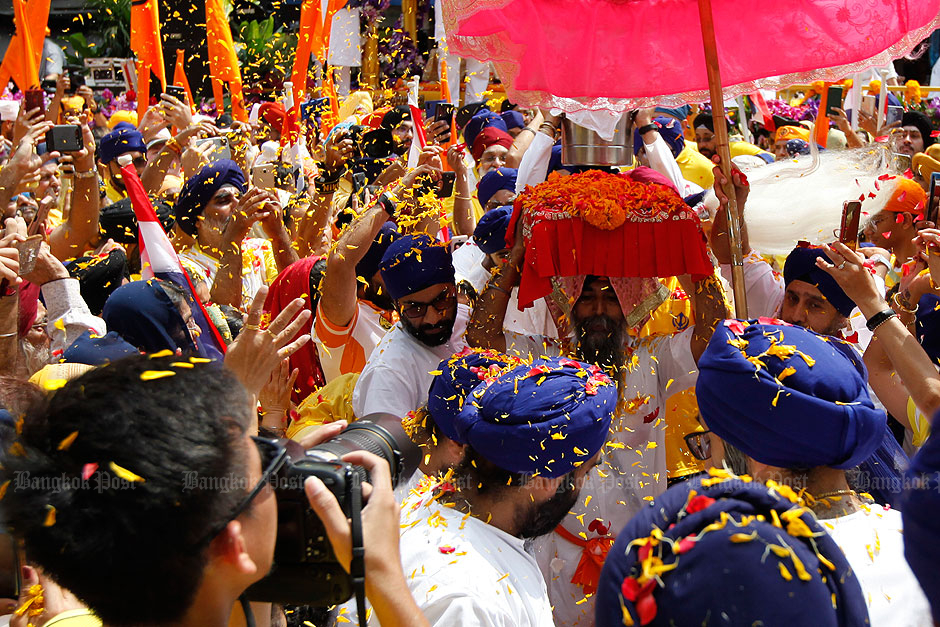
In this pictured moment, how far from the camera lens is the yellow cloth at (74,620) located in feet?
5.52

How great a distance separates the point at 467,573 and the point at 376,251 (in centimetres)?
225

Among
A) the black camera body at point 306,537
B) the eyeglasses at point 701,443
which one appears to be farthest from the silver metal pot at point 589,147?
the black camera body at point 306,537

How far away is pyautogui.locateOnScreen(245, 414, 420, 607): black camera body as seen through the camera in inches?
59.2

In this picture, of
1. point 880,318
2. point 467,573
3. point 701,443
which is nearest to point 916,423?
point 880,318

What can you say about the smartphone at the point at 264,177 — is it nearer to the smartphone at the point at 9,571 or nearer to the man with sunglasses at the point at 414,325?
the man with sunglasses at the point at 414,325

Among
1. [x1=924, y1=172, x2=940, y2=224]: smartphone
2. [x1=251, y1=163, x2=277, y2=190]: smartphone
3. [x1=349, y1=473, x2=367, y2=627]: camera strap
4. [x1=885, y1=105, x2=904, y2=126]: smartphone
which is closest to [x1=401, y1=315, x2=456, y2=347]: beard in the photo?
[x1=349, y1=473, x2=367, y2=627]: camera strap

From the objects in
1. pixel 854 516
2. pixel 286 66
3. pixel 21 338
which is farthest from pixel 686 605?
pixel 286 66

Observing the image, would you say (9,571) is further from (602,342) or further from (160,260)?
(602,342)

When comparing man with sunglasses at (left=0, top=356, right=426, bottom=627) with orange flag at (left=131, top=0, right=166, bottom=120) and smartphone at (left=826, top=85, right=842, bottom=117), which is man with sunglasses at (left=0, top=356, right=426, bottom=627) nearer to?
orange flag at (left=131, top=0, right=166, bottom=120)

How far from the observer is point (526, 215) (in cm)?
342

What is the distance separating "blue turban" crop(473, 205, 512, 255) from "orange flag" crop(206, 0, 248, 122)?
391 centimetres

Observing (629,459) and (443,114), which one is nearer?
(629,459)

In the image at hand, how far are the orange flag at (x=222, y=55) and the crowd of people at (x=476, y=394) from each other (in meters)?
0.91

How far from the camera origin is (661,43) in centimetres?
373
